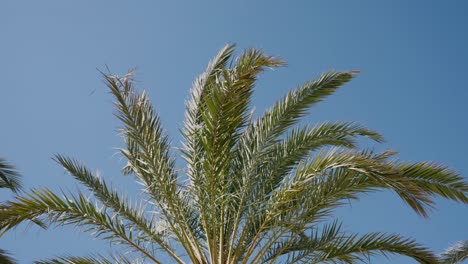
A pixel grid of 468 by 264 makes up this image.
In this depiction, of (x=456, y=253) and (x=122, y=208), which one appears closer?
(x=122, y=208)

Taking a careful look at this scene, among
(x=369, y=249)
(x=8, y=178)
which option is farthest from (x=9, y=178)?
(x=369, y=249)

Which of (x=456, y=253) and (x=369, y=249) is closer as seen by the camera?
(x=369, y=249)

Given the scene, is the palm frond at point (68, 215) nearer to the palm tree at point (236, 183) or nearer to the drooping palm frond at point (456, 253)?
the palm tree at point (236, 183)

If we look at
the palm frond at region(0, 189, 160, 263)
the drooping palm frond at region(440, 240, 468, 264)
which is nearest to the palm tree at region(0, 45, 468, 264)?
the palm frond at region(0, 189, 160, 263)

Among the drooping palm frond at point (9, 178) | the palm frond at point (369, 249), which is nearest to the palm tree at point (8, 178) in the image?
the drooping palm frond at point (9, 178)

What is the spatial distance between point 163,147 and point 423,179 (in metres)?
4.03

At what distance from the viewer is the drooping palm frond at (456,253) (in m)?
14.2

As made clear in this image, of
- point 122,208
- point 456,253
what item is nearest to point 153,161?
point 122,208

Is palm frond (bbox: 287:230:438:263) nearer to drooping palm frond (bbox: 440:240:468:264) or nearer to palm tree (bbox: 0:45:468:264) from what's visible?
palm tree (bbox: 0:45:468:264)

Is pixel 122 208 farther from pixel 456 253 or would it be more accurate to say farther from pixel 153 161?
pixel 456 253

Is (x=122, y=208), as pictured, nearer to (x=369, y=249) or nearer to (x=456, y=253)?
(x=369, y=249)

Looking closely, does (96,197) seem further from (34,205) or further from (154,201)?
(34,205)

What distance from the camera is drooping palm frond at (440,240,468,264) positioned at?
1423 cm

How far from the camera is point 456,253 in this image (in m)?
14.3
